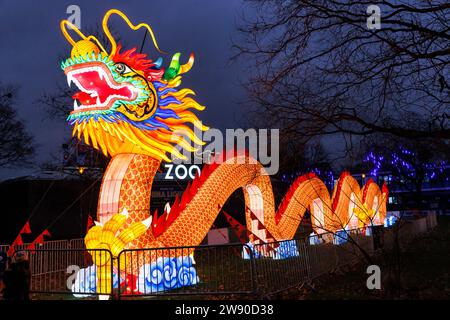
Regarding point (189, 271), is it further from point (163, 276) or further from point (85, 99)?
point (85, 99)

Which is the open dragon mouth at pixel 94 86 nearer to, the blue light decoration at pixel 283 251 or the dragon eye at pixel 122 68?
the dragon eye at pixel 122 68

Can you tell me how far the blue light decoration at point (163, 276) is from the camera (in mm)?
9220

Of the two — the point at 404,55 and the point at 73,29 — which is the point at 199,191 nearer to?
the point at 73,29

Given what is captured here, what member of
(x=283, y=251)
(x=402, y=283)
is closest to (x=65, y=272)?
(x=283, y=251)

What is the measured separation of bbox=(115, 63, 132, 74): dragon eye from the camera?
32.3 feet

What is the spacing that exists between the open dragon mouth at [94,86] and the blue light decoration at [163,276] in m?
3.37

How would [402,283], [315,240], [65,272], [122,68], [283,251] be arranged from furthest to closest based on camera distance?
[65,272], [315,240], [122,68], [283,251], [402,283]

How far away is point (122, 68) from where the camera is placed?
9938mm

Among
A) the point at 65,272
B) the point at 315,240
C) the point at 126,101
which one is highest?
the point at 126,101

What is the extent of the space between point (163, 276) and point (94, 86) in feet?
13.4

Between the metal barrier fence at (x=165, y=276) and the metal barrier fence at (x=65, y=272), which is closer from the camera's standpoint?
the metal barrier fence at (x=65, y=272)

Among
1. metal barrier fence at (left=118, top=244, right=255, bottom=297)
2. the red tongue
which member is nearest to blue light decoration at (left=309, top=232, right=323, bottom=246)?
metal barrier fence at (left=118, top=244, right=255, bottom=297)

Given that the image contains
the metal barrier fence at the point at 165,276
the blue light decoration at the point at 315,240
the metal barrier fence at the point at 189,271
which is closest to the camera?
the metal barrier fence at the point at 189,271

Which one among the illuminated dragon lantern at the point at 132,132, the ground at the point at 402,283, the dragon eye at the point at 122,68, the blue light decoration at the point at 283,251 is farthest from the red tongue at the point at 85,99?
the ground at the point at 402,283
